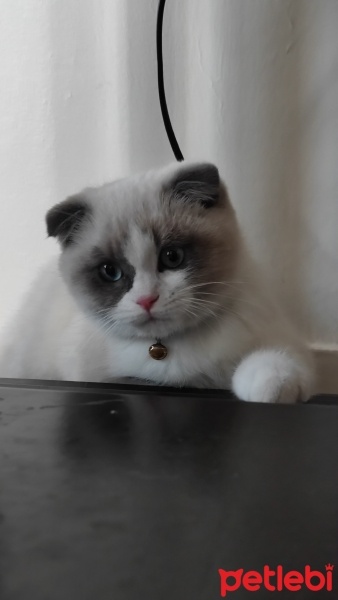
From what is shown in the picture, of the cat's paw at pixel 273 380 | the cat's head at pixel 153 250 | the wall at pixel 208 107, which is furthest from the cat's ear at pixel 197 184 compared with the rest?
the wall at pixel 208 107

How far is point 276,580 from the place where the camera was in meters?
0.47

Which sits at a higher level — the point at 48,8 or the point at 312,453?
the point at 48,8

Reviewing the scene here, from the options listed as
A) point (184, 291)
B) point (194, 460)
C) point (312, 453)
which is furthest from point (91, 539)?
point (184, 291)

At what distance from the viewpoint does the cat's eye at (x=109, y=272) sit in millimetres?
977

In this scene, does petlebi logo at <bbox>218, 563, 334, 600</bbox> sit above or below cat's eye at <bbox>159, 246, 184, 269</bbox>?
below

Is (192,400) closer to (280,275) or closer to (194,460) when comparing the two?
(194,460)

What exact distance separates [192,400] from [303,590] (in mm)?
435

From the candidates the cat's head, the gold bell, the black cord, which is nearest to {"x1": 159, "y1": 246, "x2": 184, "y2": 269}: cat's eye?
the cat's head

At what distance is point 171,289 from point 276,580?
1.68ft

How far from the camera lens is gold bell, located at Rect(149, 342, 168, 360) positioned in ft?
3.26

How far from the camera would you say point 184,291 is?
0.92m

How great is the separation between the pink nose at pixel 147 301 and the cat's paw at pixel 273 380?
6.8 inches

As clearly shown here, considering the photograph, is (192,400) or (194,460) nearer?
(194,460)

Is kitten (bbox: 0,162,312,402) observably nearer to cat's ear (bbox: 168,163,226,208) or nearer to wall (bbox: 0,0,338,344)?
cat's ear (bbox: 168,163,226,208)
